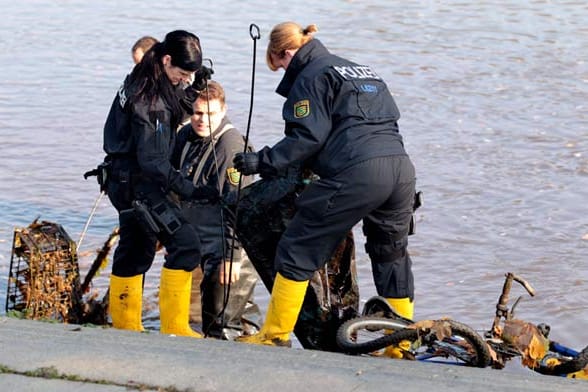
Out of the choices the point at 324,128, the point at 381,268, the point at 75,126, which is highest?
the point at 324,128

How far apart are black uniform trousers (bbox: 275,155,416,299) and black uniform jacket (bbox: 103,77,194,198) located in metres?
0.77

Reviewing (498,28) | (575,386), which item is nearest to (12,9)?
(498,28)

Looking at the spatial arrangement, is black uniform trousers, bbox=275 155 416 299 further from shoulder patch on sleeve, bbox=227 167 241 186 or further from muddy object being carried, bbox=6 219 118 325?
muddy object being carried, bbox=6 219 118 325

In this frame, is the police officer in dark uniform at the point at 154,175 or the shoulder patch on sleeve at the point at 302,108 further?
the police officer in dark uniform at the point at 154,175

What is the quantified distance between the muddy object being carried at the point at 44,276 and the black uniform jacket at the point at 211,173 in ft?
2.46

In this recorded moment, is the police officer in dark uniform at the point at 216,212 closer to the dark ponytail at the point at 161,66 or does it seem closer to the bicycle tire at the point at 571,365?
the dark ponytail at the point at 161,66

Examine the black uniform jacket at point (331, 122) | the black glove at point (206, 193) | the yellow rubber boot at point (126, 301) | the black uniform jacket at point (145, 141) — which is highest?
the black uniform jacket at point (331, 122)

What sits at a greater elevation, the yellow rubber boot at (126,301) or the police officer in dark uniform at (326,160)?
the police officer in dark uniform at (326,160)

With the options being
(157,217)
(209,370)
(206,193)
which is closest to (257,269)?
(206,193)

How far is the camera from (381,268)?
6352mm

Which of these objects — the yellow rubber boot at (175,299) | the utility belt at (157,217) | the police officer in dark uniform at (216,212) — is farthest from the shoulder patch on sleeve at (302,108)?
the yellow rubber boot at (175,299)

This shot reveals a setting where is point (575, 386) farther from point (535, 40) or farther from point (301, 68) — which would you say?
point (535, 40)

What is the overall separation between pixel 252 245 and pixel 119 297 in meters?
1.06

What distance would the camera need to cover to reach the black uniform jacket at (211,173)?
271 inches
